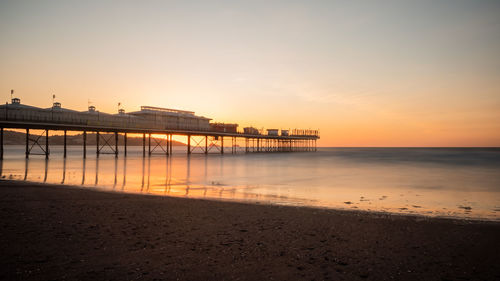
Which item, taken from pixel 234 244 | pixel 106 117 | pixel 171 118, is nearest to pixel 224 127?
pixel 171 118

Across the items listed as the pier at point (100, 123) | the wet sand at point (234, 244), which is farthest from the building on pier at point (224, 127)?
the wet sand at point (234, 244)

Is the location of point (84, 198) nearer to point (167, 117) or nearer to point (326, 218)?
point (326, 218)

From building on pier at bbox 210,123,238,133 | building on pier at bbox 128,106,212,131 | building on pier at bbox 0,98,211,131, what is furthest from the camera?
A: building on pier at bbox 210,123,238,133

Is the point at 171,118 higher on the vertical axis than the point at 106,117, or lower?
higher

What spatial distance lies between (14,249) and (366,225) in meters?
7.33

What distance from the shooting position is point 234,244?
5.90 m

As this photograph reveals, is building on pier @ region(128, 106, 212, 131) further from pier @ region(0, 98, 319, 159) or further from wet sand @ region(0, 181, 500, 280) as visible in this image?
wet sand @ region(0, 181, 500, 280)

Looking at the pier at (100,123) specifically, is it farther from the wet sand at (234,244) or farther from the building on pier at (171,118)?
the wet sand at (234,244)

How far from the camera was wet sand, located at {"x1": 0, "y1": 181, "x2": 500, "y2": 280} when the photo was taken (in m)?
4.64

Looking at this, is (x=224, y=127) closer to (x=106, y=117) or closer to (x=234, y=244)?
(x=106, y=117)

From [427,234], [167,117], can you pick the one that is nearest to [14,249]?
[427,234]

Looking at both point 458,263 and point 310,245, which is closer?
point 458,263

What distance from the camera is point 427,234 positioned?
6934 millimetres

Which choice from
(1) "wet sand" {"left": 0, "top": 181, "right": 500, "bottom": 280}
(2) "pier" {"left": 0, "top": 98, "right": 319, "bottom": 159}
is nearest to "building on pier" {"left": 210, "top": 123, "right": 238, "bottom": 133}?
(2) "pier" {"left": 0, "top": 98, "right": 319, "bottom": 159}
